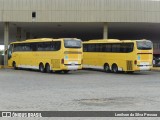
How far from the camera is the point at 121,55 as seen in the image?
95.7 feet

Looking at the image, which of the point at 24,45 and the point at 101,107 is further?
the point at 24,45

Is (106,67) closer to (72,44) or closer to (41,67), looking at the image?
(72,44)

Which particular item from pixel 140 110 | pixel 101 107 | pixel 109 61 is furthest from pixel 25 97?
pixel 109 61

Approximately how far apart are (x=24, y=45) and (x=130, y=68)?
9939 mm

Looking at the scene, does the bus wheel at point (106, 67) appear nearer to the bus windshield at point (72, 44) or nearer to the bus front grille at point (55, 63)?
the bus windshield at point (72, 44)

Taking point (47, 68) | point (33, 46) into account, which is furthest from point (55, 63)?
point (33, 46)

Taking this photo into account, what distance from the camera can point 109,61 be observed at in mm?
30641

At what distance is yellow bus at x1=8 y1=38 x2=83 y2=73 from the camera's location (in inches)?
1085

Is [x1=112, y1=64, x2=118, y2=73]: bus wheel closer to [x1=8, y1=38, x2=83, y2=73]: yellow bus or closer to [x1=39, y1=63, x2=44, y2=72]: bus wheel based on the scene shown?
[x1=8, y1=38, x2=83, y2=73]: yellow bus

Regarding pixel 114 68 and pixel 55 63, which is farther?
pixel 114 68

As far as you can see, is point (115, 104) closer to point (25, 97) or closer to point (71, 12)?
point (25, 97)

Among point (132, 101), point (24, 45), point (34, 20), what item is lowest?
point (132, 101)

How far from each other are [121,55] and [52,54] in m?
5.52

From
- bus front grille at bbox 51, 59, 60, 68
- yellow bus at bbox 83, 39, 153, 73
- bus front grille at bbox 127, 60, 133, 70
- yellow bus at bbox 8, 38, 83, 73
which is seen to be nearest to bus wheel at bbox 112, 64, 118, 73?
yellow bus at bbox 83, 39, 153, 73
